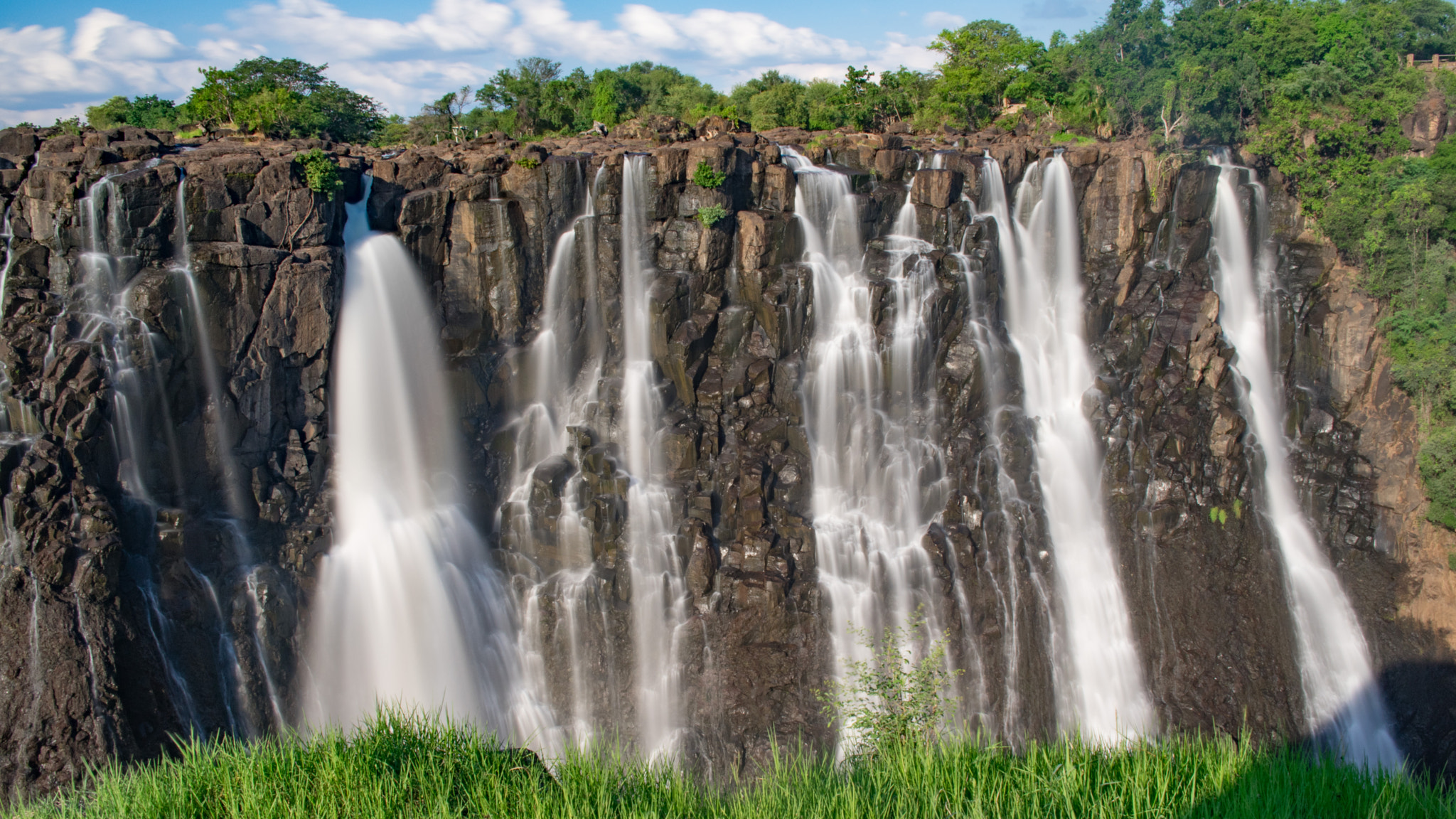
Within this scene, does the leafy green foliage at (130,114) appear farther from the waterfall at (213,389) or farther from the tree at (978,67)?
the tree at (978,67)

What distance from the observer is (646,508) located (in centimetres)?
2516

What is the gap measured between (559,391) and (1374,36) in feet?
120

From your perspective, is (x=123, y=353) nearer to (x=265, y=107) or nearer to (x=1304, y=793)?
(x=265, y=107)

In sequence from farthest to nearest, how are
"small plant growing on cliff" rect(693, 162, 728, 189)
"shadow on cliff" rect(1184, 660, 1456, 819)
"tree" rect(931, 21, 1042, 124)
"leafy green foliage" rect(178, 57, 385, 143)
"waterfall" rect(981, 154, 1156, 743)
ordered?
"tree" rect(931, 21, 1042, 124) < "leafy green foliage" rect(178, 57, 385, 143) < "small plant growing on cliff" rect(693, 162, 728, 189) < "waterfall" rect(981, 154, 1156, 743) < "shadow on cliff" rect(1184, 660, 1456, 819)

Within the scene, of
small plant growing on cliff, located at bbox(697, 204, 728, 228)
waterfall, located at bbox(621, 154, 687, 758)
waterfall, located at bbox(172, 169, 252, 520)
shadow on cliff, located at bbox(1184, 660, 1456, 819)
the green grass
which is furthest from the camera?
small plant growing on cliff, located at bbox(697, 204, 728, 228)

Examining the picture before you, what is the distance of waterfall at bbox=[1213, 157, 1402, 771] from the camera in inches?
974

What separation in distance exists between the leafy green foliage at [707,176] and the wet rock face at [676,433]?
0.18 metres

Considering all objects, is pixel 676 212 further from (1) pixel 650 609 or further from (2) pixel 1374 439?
(2) pixel 1374 439

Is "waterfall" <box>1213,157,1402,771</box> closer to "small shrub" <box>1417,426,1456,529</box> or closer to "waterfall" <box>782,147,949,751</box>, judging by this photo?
"small shrub" <box>1417,426,1456,529</box>

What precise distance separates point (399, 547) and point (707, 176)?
1345 centimetres

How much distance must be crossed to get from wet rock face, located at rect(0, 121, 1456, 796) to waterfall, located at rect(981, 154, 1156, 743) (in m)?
0.53

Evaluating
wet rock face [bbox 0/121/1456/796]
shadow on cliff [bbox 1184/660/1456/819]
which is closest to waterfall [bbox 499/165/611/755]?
wet rock face [bbox 0/121/1456/796]

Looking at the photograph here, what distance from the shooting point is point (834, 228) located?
27.5 meters

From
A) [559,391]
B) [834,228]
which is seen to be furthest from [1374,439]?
[559,391]
